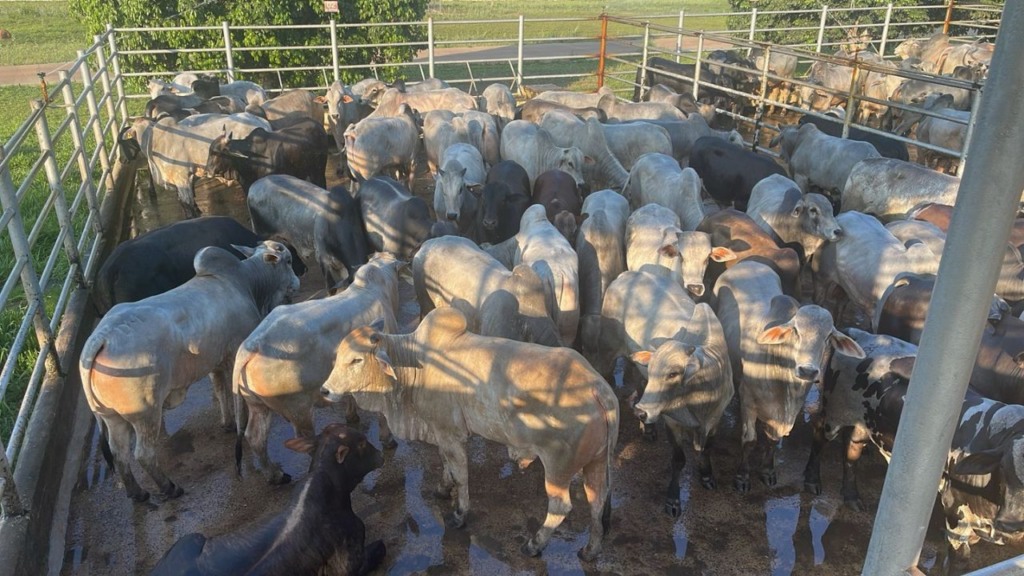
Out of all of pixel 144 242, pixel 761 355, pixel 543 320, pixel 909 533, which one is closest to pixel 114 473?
pixel 144 242

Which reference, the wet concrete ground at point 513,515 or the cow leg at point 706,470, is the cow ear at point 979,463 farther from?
the cow leg at point 706,470

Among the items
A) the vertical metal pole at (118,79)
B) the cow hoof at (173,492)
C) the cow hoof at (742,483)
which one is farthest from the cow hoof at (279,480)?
the vertical metal pole at (118,79)

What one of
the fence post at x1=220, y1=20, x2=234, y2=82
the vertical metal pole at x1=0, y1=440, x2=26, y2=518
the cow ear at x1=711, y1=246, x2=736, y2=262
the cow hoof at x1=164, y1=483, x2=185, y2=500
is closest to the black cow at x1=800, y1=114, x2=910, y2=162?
the cow ear at x1=711, y1=246, x2=736, y2=262

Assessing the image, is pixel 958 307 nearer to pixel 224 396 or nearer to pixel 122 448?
pixel 122 448

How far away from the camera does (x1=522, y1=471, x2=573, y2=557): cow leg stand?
15.4 feet

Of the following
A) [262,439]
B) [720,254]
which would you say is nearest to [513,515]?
[262,439]

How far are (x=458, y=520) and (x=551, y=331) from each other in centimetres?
161

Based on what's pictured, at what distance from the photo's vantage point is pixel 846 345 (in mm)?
5145

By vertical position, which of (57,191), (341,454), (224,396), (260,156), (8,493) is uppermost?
(57,191)

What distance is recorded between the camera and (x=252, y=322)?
6.00m

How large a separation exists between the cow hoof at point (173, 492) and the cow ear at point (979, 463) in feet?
15.4

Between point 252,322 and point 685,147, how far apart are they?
290 inches

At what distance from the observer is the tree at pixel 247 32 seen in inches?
633

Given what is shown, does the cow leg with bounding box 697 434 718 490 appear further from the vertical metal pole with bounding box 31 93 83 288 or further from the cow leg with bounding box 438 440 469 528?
the vertical metal pole with bounding box 31 93 83 288
